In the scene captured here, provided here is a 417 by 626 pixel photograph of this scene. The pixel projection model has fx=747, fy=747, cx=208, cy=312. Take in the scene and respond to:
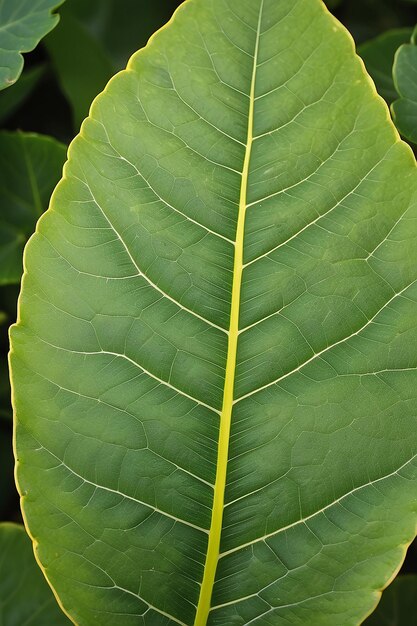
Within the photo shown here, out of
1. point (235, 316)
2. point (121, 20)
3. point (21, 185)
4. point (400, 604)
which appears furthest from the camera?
point (121, 20)

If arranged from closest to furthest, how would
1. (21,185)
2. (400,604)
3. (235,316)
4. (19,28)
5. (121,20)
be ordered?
Result: (235,316), (19,28), (400,604), (21,185), (121,20)

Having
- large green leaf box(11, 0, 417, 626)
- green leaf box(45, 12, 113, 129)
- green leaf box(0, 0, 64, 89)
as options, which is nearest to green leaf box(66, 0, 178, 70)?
green leaf box(45, 12, 113, 129)

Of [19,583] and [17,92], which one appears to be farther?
[17,92]

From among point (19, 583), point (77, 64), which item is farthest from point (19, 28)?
point (19, 583)

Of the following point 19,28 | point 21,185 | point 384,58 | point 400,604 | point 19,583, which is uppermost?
point 19,28

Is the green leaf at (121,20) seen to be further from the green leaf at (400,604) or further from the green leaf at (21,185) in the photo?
the green leaf at (400,604)

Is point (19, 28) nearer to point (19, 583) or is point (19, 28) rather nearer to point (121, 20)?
point (121, 20)

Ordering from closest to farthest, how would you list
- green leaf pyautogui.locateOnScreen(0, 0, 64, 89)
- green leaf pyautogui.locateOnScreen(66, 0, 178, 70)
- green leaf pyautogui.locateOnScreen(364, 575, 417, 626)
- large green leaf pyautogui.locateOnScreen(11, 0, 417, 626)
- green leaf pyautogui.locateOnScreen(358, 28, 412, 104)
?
large green leaf pyautogui.locateOnScreen(11, 0, 417, 626) < green leaf pyautogui.locateOnScreen(0, 0, 64, 89) < green leaf pyautogui.locateOnScreen(364, 575, 417, 626) < green leaf pyautogui.locateOnScreen(358, 28, 412, 104) < green leaf pyautogui.locateOnScreen(66, 0, 178, 70)

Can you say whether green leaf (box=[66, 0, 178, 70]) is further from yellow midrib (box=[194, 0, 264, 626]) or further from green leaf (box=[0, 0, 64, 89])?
yellow midrib (box=[194, 0, 264, 626])
